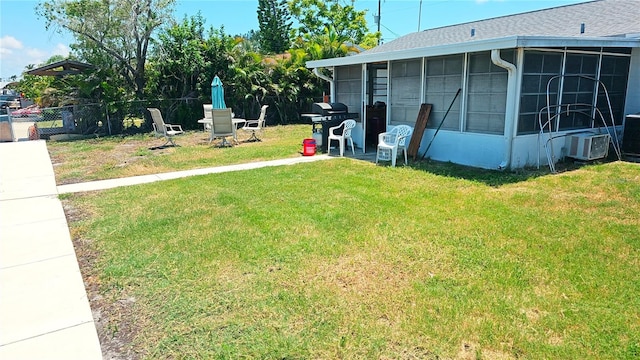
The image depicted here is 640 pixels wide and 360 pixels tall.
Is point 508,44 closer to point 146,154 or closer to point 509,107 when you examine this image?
point 509,107

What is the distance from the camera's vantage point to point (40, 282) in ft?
12.1

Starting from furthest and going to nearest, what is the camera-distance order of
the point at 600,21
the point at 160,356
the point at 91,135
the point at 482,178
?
the point at 91,135
the point at 600,21
the point at 482,178
the point at 160,356

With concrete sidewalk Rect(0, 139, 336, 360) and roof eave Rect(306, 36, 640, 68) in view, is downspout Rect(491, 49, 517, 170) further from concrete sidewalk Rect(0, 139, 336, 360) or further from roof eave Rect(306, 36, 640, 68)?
concrete sidewalk Rect(0, 139, 336, 360)

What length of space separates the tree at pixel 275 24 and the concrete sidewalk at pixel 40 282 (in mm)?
34533

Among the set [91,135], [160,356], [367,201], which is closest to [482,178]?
[367,201]

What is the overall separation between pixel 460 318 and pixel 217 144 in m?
10.7

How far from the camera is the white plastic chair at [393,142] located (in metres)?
8.50

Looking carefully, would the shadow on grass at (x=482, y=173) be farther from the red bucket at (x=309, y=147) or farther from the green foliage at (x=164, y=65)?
the green foliage at (x=164, y=65)

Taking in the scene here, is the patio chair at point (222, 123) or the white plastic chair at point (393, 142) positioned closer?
the white plastic chair at point (393, 142)

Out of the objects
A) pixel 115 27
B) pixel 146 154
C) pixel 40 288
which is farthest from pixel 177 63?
pixel 40 288

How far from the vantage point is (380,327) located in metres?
2.88

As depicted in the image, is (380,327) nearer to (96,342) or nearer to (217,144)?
(96,342)

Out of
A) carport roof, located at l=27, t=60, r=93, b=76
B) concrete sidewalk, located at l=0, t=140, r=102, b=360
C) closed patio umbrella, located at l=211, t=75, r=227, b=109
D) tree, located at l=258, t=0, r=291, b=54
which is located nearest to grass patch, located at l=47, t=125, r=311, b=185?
closed patio umbrella, located at l=211, t=75, r=227, b=109

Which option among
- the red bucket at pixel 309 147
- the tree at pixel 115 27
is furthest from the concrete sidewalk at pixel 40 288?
the tree at pixel 115 27
